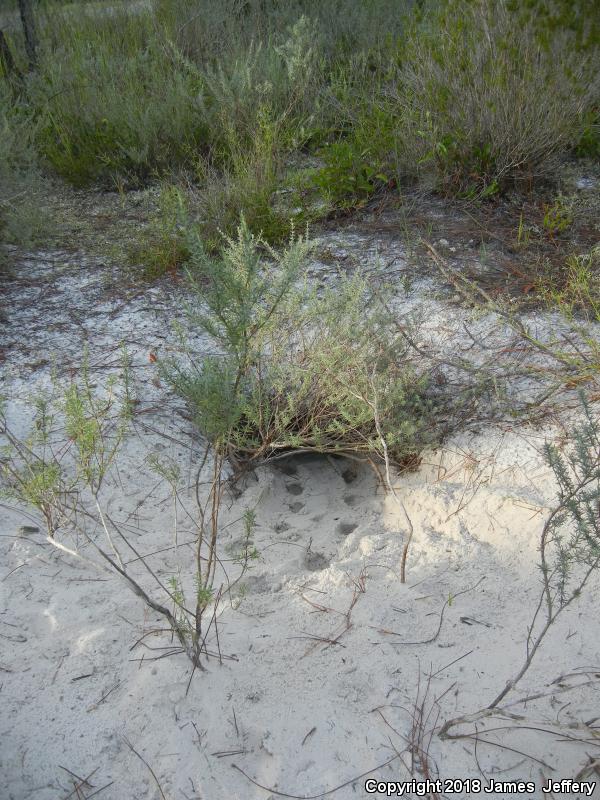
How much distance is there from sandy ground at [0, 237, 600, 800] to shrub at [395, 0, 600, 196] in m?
2.07

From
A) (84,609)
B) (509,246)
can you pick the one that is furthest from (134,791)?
(509,246)

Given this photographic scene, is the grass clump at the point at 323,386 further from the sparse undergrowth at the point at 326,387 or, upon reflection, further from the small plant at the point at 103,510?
the small plant at the point at 103,510

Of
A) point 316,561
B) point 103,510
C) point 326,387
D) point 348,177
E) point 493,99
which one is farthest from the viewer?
point 348,177

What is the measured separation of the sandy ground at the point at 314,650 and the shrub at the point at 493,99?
2.07 m

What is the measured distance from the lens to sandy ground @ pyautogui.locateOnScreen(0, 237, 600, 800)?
1.76 m

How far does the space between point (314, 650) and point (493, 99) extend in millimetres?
3346

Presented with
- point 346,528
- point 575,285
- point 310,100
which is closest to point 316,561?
point 346,528

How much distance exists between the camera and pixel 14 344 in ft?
11.4

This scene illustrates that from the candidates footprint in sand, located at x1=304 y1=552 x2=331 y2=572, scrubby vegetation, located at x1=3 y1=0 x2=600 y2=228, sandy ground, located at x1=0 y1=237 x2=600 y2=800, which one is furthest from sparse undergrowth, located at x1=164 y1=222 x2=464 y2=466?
scrubby vegetation, located at x1=3 y1=0 x2=600 y2=228

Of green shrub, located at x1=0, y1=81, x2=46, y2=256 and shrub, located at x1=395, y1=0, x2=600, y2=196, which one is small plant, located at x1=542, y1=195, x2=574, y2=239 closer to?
shrub, located at x1=395, y1=0, x2=600, y2=196

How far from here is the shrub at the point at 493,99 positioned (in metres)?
4.16

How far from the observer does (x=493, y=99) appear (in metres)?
4.17

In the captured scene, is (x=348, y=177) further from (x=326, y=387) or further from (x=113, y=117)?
(x=326, y=387)

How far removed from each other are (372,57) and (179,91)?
1.71 meters
